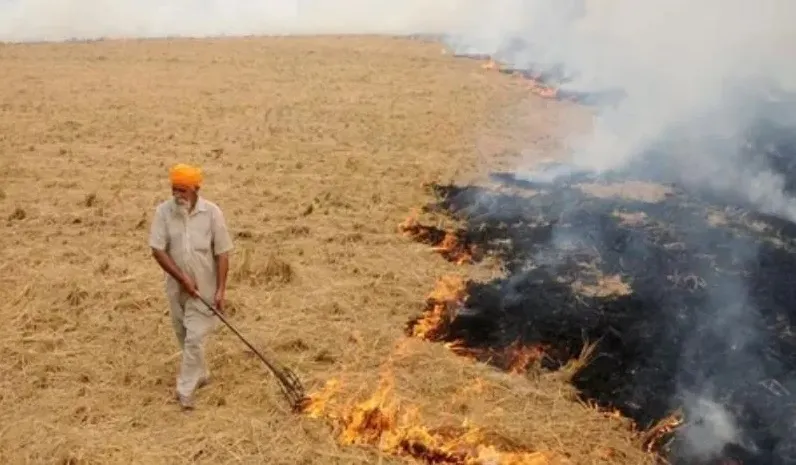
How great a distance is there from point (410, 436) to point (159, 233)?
2.11 m

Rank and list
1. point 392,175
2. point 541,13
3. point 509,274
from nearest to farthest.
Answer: point 509,274, point 392,175, point 541,13

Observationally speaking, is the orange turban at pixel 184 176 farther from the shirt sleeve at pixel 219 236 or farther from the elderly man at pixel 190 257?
the shirt sleeve at pixel 219 236

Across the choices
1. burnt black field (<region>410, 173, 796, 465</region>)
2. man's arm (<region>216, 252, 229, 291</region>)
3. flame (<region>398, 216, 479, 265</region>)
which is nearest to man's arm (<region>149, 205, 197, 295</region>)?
man's arm (<region>216, 252, 229, 291</region>)

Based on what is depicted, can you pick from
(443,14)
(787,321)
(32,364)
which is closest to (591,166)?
(787,321)

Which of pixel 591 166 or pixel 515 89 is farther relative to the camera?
pixel 515 89

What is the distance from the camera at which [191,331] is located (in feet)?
18.9

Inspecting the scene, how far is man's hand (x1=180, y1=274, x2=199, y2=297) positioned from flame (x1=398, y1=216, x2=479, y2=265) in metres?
3.91

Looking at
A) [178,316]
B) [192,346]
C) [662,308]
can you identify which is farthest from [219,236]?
[662,308]

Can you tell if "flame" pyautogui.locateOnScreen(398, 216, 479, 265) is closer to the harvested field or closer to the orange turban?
the harvested field

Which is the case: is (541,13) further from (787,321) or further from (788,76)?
(787,321)

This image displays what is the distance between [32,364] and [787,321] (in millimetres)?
6137

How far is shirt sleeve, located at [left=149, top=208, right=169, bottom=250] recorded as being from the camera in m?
5.53

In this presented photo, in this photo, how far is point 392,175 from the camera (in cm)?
1305

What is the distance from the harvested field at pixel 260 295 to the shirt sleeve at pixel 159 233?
122 centimetres
